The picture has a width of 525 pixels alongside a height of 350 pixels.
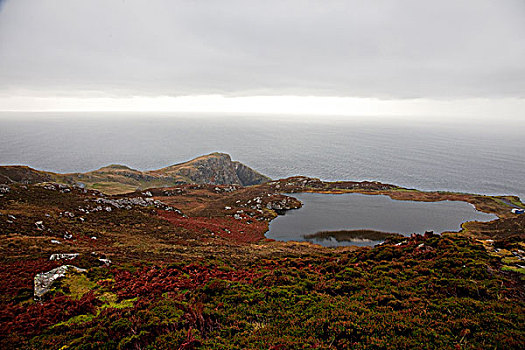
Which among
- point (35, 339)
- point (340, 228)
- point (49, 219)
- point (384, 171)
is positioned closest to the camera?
point (35, 339)

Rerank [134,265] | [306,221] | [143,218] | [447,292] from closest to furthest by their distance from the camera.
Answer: [447,292] < [134,265] < [143,218] < [306,221]

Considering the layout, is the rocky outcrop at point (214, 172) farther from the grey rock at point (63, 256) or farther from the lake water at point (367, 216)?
the grey rock at point (63, 256)

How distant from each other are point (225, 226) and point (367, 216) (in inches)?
1361

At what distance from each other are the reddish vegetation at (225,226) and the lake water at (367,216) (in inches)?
123

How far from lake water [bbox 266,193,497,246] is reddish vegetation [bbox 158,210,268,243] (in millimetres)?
3114

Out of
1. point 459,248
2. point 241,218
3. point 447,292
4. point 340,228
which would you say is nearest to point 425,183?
point 340,228

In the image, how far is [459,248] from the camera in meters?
21.7

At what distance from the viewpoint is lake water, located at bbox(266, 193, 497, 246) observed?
50.8 m

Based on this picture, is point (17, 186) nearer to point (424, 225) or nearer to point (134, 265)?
point (134, 265)

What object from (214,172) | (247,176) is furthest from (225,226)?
(247,176)

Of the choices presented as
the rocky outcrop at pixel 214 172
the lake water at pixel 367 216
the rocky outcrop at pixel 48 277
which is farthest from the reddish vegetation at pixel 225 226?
the rocky outcrop at pixel 214 172

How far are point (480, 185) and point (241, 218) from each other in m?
135

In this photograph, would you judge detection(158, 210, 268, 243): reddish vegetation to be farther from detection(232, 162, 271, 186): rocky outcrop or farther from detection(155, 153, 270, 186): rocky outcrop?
detection(232, 162, 271, 186): rocky outcrop

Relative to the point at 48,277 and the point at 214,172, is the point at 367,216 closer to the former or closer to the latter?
the point at 48,277
